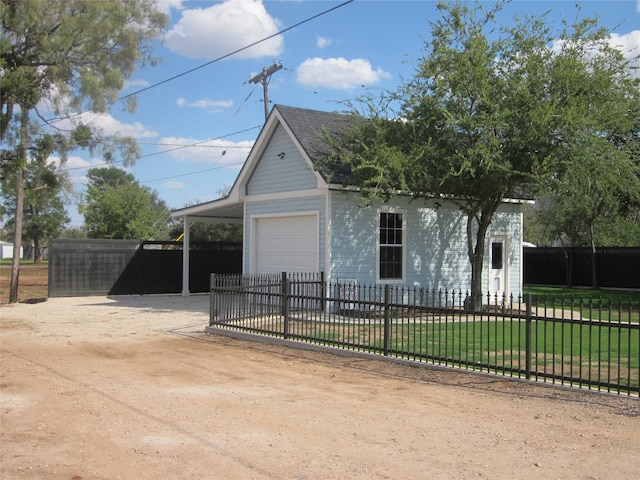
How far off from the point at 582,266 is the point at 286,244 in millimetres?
16667

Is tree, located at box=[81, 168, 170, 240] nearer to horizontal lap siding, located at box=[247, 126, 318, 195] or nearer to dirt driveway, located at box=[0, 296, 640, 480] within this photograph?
horizontal lap siding, located at box=[247, 126, 318, 195]

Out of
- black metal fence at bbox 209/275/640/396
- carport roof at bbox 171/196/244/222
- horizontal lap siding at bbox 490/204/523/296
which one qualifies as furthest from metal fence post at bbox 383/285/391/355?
horizontal lap siding at bbox 490/204/523/296

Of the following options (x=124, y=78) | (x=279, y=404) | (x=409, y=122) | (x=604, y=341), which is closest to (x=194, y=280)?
(x=124, y=78)

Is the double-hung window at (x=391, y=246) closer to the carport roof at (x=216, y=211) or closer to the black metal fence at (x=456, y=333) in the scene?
the black metal fence at (x=456, y=333)

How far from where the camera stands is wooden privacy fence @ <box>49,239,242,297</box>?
22812 mm

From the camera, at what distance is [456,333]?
42.9 ft

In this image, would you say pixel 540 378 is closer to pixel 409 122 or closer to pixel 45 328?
pixel 409 122

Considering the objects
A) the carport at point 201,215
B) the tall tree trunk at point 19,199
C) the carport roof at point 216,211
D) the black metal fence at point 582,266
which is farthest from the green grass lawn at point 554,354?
the black metal fence at point 582,266

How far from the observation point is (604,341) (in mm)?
12195

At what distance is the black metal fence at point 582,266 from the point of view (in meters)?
27.0

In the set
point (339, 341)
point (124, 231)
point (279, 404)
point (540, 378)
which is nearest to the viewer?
point (279, 404)

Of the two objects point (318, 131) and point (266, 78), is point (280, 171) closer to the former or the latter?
point (318, 131)

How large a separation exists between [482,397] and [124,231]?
37710 mm

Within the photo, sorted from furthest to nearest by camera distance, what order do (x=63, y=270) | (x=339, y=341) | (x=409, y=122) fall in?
(x=63, y=270) < (x=409, y=122) < (x=339, y=341)
